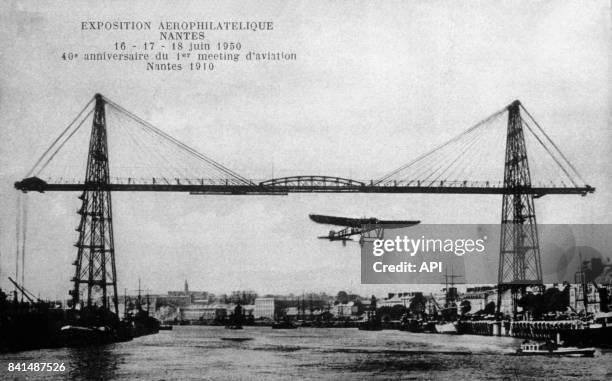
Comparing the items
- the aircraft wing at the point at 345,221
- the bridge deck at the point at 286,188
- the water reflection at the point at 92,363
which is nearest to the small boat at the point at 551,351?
the bridge deck at the point at 286,188

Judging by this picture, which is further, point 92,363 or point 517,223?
point 517,223

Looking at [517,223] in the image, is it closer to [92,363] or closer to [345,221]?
[345,221]

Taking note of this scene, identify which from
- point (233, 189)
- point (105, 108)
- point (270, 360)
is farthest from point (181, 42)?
point (270, 360)

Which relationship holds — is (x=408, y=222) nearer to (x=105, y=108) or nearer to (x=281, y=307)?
(x=105, y=108)

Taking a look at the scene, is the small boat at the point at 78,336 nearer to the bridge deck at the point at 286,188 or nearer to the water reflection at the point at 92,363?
the water reflection at the point at 92,363

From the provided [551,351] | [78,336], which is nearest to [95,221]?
[78,336]
